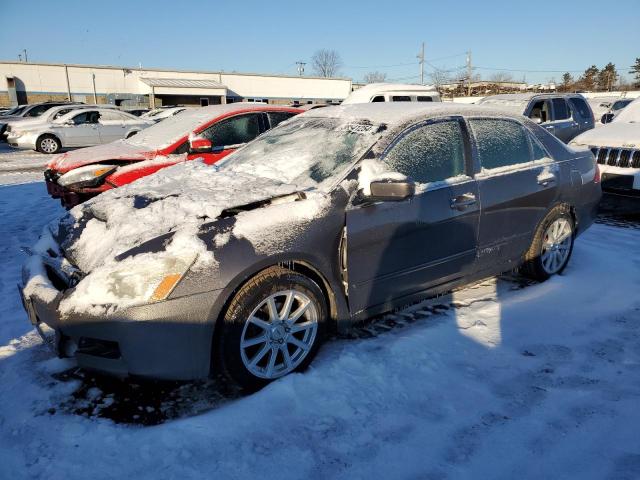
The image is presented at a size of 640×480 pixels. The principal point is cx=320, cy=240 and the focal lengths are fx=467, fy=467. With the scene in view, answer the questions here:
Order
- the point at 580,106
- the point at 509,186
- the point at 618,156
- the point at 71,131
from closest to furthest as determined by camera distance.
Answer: the point at 509,186, the point at 618,156, the point at 580,106, the point at 71,131

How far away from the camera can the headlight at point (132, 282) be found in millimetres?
2334

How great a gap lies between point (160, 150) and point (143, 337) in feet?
13.8

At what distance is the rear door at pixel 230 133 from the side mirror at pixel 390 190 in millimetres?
3594

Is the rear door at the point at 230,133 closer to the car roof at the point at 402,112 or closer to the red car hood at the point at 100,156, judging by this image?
the red car hood at the point at 100,156

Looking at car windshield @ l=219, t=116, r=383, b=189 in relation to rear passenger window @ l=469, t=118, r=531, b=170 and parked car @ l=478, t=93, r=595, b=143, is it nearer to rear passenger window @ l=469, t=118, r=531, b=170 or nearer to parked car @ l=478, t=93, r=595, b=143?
rear passenger window @ l=469, t=118, r=531, b=170

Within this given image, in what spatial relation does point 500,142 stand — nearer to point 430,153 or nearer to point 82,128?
point 430,153

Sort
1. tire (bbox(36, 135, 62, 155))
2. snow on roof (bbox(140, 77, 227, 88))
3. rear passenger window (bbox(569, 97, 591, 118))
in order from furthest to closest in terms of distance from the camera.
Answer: snow on roof (bbox(140, 77, 227, 88)) → tire (bbox(36, 135, 62, 155)) → rear passenger window (bbox(569, 97, 591, 118))

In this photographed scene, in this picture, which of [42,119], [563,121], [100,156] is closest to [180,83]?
[42,119]

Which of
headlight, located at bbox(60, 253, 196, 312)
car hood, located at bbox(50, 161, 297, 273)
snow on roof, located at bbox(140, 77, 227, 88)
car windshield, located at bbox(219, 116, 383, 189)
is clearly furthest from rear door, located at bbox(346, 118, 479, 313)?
snow on roof, located at bbox(140, 77, 227, 88)

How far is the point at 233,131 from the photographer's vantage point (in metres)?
6.39

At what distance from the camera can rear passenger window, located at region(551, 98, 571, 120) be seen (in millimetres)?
10920

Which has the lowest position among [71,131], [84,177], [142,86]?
[84,177]

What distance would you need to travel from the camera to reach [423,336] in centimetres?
331

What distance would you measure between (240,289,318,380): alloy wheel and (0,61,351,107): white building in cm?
4771
